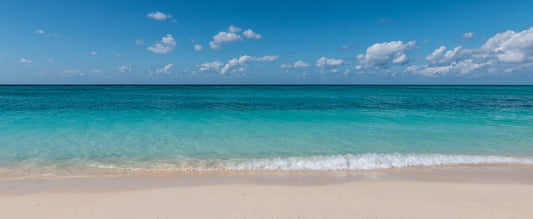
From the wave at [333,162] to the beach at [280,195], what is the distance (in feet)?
1.40

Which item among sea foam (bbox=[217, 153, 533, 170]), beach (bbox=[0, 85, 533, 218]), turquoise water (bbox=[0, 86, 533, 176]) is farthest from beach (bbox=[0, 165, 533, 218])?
turquoise water (bbox=[0, 86, 533, 176])

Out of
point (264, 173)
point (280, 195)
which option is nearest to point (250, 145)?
point (264, 173)

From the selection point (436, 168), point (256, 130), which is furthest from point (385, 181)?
point (256, 130)

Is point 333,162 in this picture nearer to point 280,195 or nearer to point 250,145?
point 280,195

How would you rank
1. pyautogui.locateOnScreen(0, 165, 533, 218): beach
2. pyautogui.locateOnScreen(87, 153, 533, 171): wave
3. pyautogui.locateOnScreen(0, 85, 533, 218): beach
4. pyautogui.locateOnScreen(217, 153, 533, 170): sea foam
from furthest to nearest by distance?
1. pyautogui.locateOnScreen(217, 153, 533, 170): sea foam
2. pyautogui.locateOnScreen(87, 153, 533, 171): wave
3. pyautogui.locateOnScreen(0, 85, 533, 218): beach
4. pyautogui.locateOnScreen(0, 165, 533, 218): beach

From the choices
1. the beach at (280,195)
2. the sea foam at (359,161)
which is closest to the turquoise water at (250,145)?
the sea foam at (359,161)

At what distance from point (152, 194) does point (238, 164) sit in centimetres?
276

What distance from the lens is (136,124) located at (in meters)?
13.7

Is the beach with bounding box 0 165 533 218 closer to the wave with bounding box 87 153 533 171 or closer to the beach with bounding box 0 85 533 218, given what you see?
the beach with bounding box 0 85 533 218

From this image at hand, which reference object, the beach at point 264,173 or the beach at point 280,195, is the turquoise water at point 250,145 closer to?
the beach at point 264,173

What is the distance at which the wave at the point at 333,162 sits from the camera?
7066 millimetres

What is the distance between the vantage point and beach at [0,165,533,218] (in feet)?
14.1

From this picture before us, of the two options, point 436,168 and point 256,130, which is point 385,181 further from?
point 256,130

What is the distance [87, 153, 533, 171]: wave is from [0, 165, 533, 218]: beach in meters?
0.43
